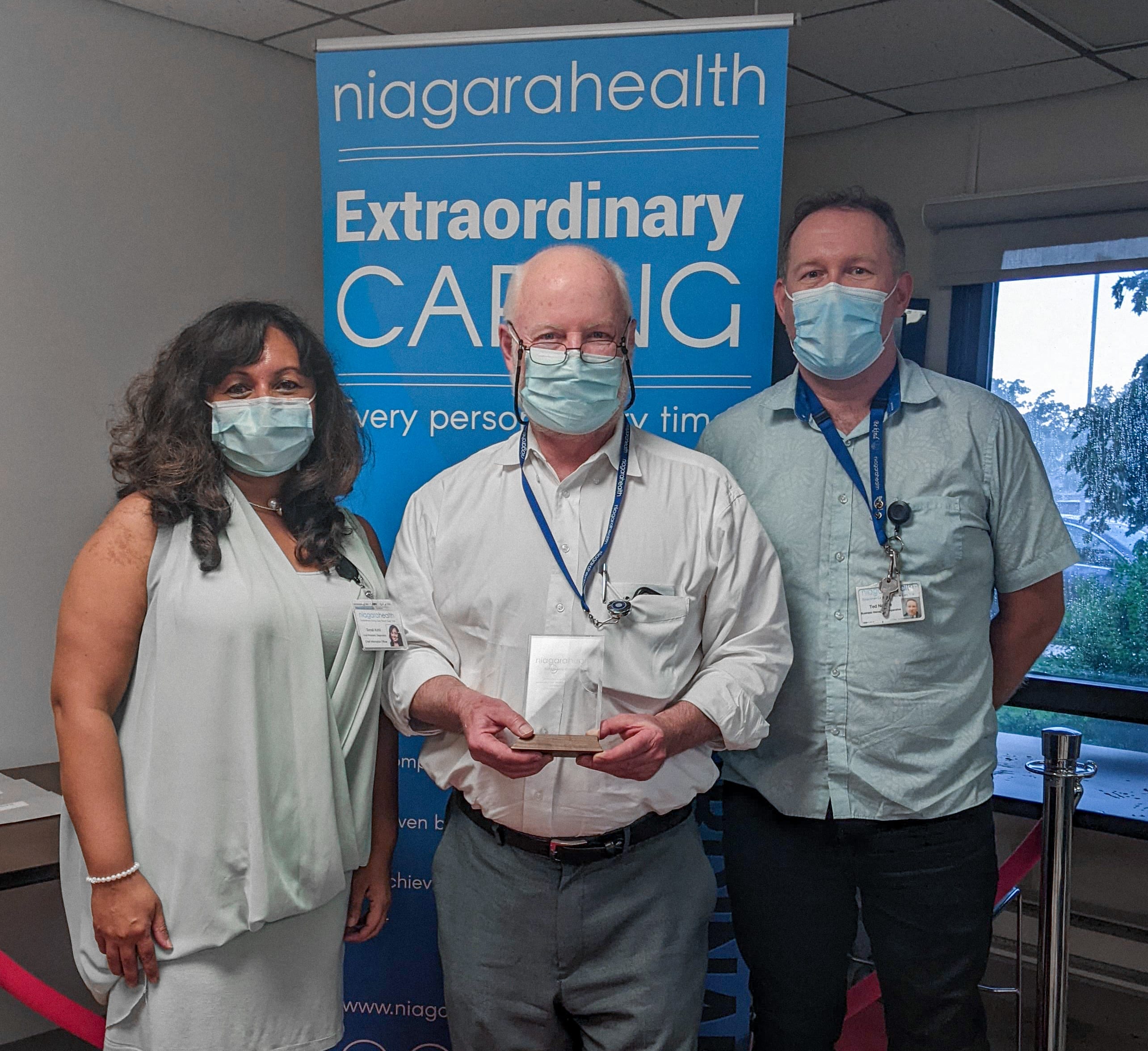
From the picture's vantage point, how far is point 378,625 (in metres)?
1.74

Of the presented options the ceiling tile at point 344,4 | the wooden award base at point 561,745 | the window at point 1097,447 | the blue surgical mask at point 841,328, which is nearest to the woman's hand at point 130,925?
the wooden award base at point 561,745

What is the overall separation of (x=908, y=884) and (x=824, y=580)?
527mm

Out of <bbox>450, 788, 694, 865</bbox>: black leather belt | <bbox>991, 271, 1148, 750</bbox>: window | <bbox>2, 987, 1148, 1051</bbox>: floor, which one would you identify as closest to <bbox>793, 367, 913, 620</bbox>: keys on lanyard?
<bbox>450, 788, 694, 865</bbox>: black leather belt

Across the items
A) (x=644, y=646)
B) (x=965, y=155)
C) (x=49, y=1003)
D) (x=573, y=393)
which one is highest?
(x=965, y=155)

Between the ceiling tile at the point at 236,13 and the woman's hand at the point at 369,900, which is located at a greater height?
the ceiling tile at the point at 236,13

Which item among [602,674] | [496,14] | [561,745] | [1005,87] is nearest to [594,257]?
[602,674]

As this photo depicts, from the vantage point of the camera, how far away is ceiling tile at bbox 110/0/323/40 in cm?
335

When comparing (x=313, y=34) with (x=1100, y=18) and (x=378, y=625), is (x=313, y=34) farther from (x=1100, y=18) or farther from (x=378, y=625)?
(x=378, y=625)

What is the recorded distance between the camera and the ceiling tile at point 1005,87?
12.2 feet

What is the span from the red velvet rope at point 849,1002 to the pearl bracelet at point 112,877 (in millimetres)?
514

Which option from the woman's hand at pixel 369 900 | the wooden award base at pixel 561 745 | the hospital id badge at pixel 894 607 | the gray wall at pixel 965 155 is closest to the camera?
the wooden award base at pixel 561 745

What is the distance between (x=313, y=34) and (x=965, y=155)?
8.22 feet

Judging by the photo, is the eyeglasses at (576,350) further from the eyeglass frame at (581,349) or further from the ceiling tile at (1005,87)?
the ceiling tile at (1005,87)

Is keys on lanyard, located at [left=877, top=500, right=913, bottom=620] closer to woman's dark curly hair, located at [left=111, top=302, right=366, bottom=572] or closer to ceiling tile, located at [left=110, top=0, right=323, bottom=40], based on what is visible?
woman's dark curly hair, located at [left=111, top=302, right=366, bottom=572]
